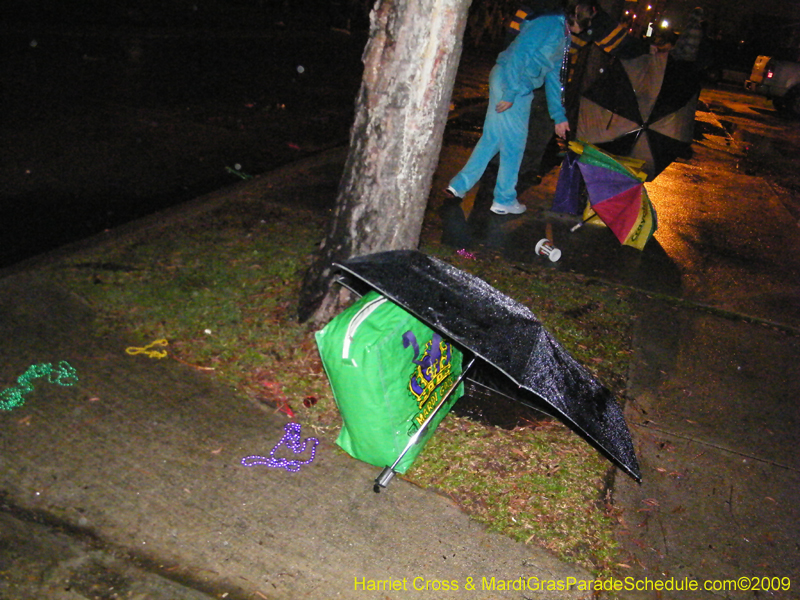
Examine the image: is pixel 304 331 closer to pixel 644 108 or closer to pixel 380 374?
pixel 380 374

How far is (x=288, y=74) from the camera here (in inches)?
537

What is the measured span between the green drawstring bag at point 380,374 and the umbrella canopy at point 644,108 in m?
3.98

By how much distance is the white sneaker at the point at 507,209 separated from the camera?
6.92 meters

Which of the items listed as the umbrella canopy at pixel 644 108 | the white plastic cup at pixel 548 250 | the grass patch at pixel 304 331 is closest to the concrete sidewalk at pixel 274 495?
the grass patch at pixel 304 331

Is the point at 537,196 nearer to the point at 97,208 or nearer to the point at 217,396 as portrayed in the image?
the point at 97,208

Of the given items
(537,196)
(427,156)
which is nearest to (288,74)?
(537,196)

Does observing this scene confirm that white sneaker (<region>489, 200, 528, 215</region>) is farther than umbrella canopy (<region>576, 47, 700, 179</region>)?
Yes

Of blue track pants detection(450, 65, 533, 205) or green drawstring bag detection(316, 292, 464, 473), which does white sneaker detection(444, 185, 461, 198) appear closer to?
blue track pants detection(450, 65, 533, 205)

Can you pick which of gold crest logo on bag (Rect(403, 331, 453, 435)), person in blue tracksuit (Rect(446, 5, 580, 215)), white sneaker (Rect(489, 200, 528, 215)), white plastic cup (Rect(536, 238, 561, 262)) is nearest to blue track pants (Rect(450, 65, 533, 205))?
person in blue tracksuit (Rect(446, 5, 580, 215))

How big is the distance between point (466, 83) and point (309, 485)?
14.9 metres

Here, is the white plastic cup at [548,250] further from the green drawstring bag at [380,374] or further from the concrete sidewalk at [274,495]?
the green drawstring bag at [380,374]

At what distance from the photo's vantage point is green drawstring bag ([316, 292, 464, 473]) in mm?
2836

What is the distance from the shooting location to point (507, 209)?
6930 mm

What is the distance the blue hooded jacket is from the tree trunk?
2.47 meters
